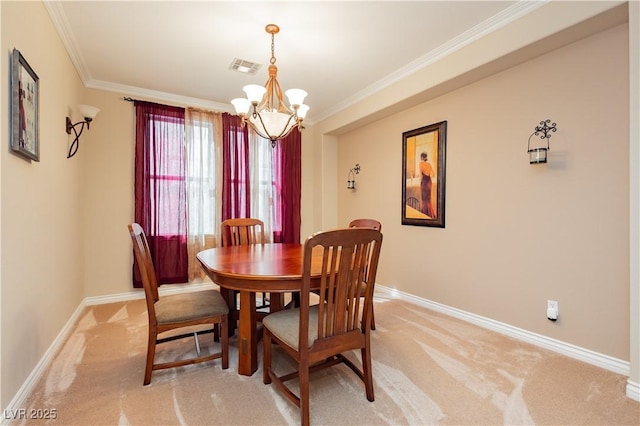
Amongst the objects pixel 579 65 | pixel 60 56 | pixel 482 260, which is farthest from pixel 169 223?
pixel 579 65

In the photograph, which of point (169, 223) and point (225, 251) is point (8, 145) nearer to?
point (225, 251)

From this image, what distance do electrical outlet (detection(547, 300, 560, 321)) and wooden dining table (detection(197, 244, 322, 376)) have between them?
1844 millimetres

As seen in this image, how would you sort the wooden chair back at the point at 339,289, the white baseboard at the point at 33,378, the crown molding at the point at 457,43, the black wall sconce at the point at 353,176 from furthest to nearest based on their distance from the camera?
1. the black wall sconce at the point at 353,176
2. the crown molding at the point at 457,43
3. the white baseboard at the point at 33,378
4. the wooden chair back at the point at 339,289

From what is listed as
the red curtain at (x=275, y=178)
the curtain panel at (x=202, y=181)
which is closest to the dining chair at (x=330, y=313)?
the curtain panel at (x=202, y=181)

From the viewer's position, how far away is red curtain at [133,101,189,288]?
148 inches

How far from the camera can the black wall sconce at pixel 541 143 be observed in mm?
2377

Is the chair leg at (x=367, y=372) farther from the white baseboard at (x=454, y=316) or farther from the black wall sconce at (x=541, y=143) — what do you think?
the black wall sconce at (x=541, y=143)

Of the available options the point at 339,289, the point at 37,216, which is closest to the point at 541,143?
the point at 339,289

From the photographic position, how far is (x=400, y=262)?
3844 mm

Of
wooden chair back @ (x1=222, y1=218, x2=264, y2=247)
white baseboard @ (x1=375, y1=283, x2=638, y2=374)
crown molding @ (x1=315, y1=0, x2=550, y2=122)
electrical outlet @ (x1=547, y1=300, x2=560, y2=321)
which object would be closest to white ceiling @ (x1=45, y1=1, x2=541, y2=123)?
crown molding @ (x1=315, y1=0, x2=550, y2=122)

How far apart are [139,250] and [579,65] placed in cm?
327

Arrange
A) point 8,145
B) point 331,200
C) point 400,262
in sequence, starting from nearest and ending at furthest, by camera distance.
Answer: point 8,145 < point 400,262 < point 331,200

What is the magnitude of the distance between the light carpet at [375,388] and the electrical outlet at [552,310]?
0.27m

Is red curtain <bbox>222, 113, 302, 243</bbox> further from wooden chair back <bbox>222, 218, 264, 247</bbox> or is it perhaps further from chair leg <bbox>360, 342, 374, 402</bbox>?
chair leg <bbox>360, 342, 374, 402</bbox>
